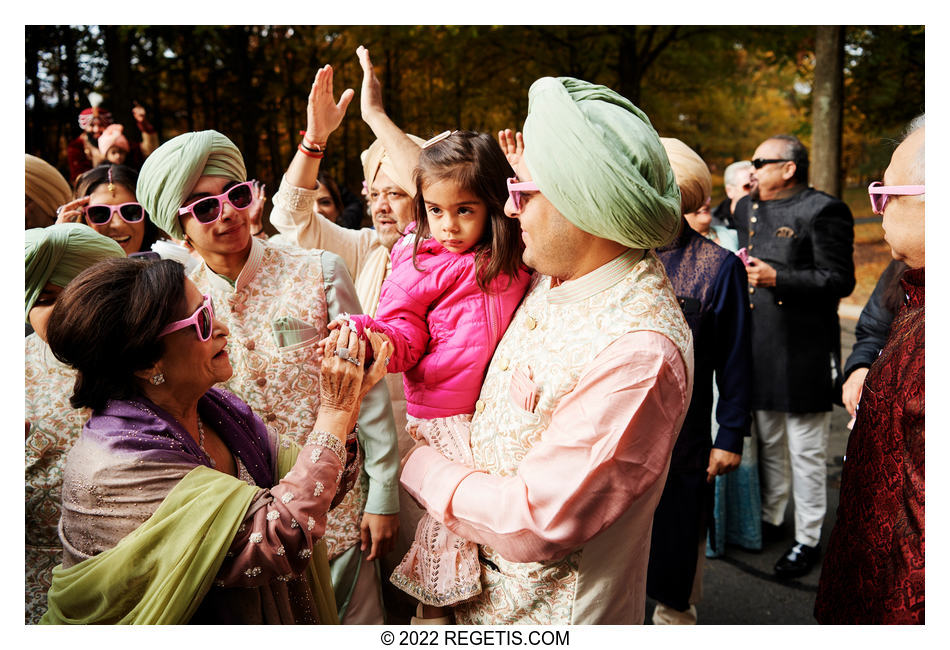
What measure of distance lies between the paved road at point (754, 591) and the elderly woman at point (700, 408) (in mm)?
735

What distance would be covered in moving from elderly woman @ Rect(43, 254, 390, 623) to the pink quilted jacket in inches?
15.0

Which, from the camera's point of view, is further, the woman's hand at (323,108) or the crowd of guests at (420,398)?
the woman's hand at (323,108)

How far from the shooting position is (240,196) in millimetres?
2369

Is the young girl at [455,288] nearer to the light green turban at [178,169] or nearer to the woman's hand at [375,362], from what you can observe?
the woman's hand at [375,362]

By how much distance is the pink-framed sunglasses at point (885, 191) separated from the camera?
178 cm

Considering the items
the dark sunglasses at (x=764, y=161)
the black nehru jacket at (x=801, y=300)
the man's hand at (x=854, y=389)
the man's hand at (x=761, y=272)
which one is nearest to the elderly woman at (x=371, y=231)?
the man's hand at (x=854, y=389)

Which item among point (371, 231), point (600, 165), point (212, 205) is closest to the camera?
point (600, 165)

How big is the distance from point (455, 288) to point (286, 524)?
0.87m

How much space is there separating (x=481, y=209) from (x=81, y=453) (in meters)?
1.26

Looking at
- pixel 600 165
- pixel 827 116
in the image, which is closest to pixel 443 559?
pixel 600 165

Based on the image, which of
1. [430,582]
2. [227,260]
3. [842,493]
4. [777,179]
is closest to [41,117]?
[227,260]

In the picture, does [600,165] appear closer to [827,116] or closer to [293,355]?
[293,355]

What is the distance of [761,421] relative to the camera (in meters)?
4.48

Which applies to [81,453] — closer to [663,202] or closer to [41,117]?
[663,202]
